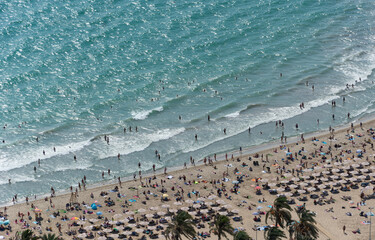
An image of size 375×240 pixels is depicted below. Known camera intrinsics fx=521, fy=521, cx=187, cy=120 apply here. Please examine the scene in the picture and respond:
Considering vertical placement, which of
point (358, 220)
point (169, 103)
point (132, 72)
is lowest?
point (358, 220)

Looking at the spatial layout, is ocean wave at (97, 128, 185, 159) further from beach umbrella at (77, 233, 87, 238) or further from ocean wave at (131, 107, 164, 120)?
beach umbrella at (77, 233, 87, 238)

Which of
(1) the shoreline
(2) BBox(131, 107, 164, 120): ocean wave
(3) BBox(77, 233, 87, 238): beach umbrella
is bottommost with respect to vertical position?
(3) BBox(77, 233, 87, 238): beach umbrella

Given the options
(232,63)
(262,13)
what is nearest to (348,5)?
(262,13)

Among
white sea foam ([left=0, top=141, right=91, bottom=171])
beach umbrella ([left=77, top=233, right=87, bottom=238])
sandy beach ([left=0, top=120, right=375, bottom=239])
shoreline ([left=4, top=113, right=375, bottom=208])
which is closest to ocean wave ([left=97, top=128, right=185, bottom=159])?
white sea foam ([left=0, top=141, right=91, bottom=171])

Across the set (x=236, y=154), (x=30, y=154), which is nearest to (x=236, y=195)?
(x=236, y=154)

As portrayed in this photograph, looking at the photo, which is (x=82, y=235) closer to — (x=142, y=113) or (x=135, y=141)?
(x=135, y=141)

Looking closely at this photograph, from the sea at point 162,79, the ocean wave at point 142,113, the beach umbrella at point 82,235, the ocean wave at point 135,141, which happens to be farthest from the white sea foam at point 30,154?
the beach umbrella at point 82,235

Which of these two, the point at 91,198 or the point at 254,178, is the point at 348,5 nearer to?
the point at 254,178
